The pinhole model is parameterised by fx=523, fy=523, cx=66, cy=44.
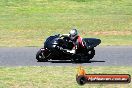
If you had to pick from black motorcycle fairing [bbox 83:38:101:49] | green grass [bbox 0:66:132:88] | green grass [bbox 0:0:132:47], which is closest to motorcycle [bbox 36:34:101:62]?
black motorcycle fairing [bbox 83:38:101:49]

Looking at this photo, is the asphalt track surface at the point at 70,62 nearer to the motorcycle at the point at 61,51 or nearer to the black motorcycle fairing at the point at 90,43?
the motorcycle at the point at 61,51

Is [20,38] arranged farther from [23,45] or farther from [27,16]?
[27,16]

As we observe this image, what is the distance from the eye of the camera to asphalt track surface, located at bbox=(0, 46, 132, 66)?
59.9ft

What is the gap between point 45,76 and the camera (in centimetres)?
1422

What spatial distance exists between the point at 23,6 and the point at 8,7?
4.99 feet

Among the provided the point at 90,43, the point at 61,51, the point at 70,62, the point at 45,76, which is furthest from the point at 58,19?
the point at 45,76

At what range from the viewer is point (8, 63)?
18172 mm

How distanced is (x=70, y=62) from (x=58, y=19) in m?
17.1

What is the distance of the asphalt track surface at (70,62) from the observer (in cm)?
1825

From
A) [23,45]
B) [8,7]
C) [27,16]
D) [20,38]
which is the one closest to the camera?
[23,45]

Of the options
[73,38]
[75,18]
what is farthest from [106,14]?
[73,38]

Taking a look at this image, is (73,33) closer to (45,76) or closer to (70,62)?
(70,62)

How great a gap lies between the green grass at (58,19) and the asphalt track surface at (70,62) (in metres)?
2.41

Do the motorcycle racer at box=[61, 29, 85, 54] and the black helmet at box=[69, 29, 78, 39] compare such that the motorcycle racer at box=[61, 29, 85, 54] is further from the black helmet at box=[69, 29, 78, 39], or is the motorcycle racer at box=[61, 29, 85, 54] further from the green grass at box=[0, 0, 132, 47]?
the green grass at box=[0, 0, 132, 47]
